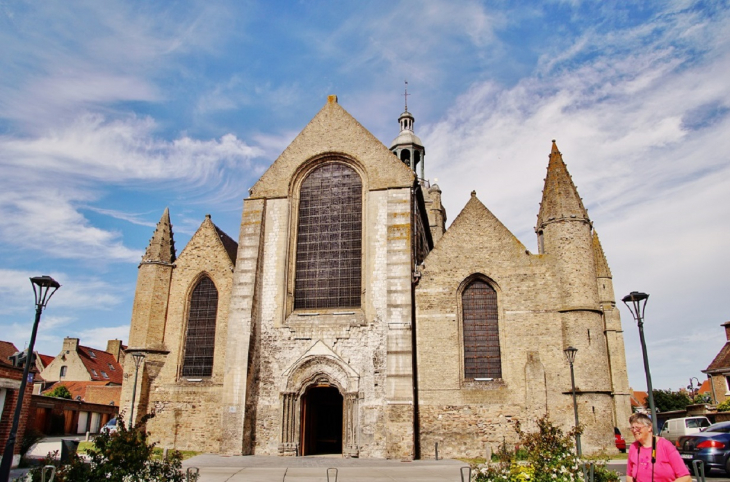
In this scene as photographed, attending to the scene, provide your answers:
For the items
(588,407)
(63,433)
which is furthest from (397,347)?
(63,433)

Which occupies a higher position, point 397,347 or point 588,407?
point 397,347

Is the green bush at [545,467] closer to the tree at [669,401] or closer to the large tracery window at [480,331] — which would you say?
the large tracery window at [480,331]

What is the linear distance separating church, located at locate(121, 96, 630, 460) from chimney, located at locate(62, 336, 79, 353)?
3197 cm

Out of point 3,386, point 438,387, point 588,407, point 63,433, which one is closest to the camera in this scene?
point 3,386

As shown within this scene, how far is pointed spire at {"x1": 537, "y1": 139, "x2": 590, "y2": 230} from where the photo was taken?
74.4 ft

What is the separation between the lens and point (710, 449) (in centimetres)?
1392

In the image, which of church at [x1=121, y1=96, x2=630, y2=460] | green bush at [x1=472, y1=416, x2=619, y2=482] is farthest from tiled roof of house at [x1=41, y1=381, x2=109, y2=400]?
green bush at [x1=472, y1=416, x2=619, y2=482]

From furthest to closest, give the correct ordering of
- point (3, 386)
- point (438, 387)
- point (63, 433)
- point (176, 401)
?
point (63, 433) → point (176, 401) → point (438, 387) → point (3, 386)

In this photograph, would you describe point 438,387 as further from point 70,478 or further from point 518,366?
point 70,478

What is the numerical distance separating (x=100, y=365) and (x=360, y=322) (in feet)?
139

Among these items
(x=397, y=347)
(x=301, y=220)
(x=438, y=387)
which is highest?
(x=301, y=220)

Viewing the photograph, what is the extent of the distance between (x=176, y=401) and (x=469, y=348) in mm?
12296

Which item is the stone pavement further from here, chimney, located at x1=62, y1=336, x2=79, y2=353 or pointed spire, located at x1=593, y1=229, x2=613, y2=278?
chimney, located at x1=62, y1=336, x2=79, y2=353

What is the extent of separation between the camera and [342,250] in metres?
23.4
